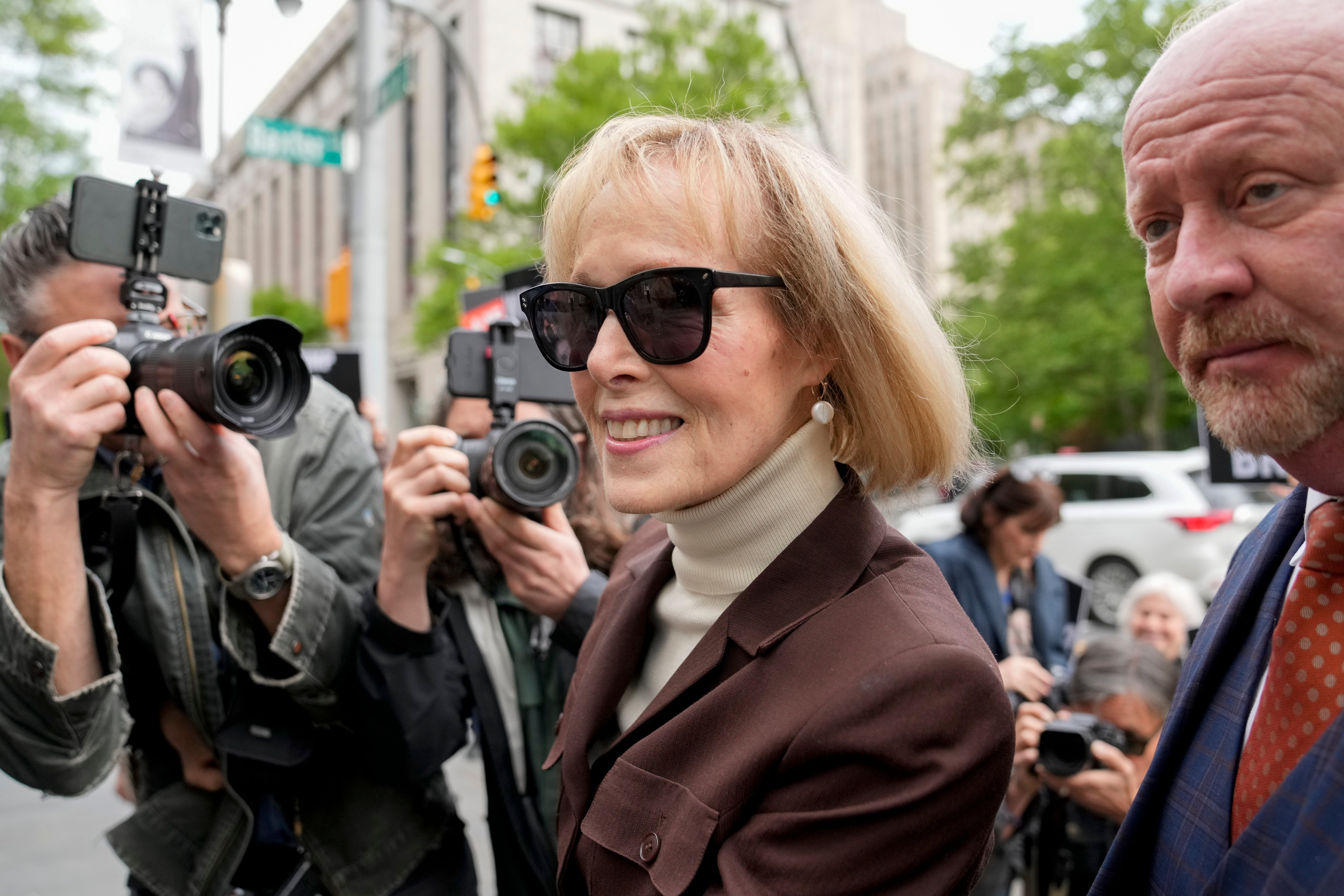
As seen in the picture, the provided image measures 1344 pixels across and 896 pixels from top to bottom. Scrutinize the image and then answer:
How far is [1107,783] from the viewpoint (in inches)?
95.1

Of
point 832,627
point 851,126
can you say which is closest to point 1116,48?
point 832,627

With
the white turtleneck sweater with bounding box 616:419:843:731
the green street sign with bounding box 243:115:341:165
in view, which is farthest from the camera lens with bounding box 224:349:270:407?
the green street sign with bounding box 243:115:341:165

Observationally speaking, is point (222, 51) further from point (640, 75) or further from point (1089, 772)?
point (640, 75)

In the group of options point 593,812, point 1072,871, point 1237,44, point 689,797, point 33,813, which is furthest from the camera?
point 33,813

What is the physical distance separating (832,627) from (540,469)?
936mm

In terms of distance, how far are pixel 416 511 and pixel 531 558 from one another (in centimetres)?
25

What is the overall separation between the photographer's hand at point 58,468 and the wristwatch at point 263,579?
0.83 ft

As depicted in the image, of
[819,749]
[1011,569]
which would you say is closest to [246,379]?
[819,749]

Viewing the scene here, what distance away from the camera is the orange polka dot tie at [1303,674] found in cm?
105

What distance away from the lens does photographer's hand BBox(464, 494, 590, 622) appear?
212 centimetres

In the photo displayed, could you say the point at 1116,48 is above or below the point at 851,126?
below

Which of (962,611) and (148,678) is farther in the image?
(148,678)

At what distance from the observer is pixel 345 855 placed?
6.91 ft

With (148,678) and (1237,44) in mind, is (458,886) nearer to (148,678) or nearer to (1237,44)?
(148,678)
